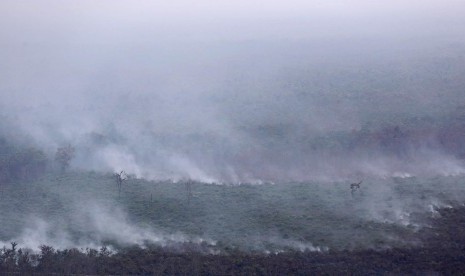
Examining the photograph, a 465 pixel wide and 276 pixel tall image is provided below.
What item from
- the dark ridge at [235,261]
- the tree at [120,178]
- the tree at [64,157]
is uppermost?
the tree at [64,157]

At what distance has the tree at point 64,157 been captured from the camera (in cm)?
5719

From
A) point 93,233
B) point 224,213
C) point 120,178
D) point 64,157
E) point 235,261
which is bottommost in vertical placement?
point 235,261

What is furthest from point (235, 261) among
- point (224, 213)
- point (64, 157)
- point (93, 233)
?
point (64, 157)

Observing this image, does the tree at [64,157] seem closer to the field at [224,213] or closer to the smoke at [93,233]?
the field at [224,213]

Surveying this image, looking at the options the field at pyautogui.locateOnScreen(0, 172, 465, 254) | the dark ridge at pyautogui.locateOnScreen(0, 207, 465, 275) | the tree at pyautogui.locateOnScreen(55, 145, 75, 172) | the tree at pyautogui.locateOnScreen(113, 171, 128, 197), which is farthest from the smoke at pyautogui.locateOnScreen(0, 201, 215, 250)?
the tree at pyautogui.locateOnScreen(55, 145, 75, 172)

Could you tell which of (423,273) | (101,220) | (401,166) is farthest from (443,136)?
(101,220)

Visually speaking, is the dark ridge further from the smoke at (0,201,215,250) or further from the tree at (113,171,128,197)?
the tree at (113,171,128,197)

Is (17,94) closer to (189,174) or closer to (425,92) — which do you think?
(189,174)

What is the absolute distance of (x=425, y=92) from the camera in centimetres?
7869

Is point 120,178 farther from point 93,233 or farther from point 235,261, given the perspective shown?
point 235,261

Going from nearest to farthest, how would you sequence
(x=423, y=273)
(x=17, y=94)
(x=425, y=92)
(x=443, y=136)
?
1. (x=423, y=273)
2. (x=443, y=136)
3. (x=425, y=92)
4. (x=17, y=94)

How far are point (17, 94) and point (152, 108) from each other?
33272 mm

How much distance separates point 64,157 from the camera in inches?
2264

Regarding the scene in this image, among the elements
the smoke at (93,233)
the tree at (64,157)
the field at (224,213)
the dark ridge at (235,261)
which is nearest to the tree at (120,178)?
the field at (224,213)
